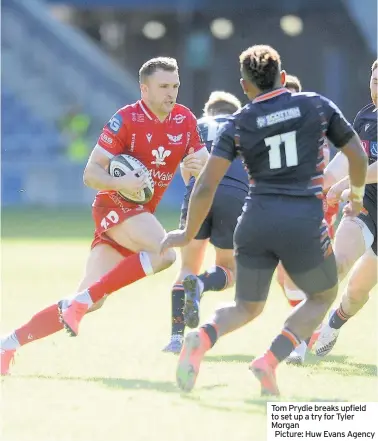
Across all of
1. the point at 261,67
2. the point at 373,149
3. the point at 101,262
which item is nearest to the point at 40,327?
the point at 101,262

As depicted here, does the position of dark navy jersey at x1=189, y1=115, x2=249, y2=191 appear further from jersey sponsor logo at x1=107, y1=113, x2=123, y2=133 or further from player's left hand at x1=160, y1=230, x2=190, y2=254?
player's left hand at x1=160, y1=230, x2=190, y2=254

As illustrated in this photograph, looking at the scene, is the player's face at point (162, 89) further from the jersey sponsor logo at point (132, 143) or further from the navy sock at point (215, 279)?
the navy sock at point (215, 279)

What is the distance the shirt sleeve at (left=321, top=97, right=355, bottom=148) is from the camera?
6379 mm

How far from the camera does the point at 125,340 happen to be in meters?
9.06

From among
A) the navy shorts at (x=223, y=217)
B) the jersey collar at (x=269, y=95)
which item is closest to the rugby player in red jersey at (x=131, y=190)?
the navy shorts at (x=223, y=217)

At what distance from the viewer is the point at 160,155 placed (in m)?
7.98

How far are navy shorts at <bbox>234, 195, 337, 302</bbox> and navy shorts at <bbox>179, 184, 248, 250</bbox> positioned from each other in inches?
78.9

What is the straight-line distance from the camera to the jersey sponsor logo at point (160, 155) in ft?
26.1

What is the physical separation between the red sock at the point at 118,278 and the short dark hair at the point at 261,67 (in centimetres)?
169

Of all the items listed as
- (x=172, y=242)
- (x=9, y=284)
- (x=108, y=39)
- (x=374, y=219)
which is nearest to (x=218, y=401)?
(x=172, y=242)

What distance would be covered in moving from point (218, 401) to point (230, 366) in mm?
1450

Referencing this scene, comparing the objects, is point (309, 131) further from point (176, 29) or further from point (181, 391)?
point (176, 29)

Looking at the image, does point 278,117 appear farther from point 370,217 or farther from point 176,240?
point 370,217

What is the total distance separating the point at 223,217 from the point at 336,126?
2.30 metres
